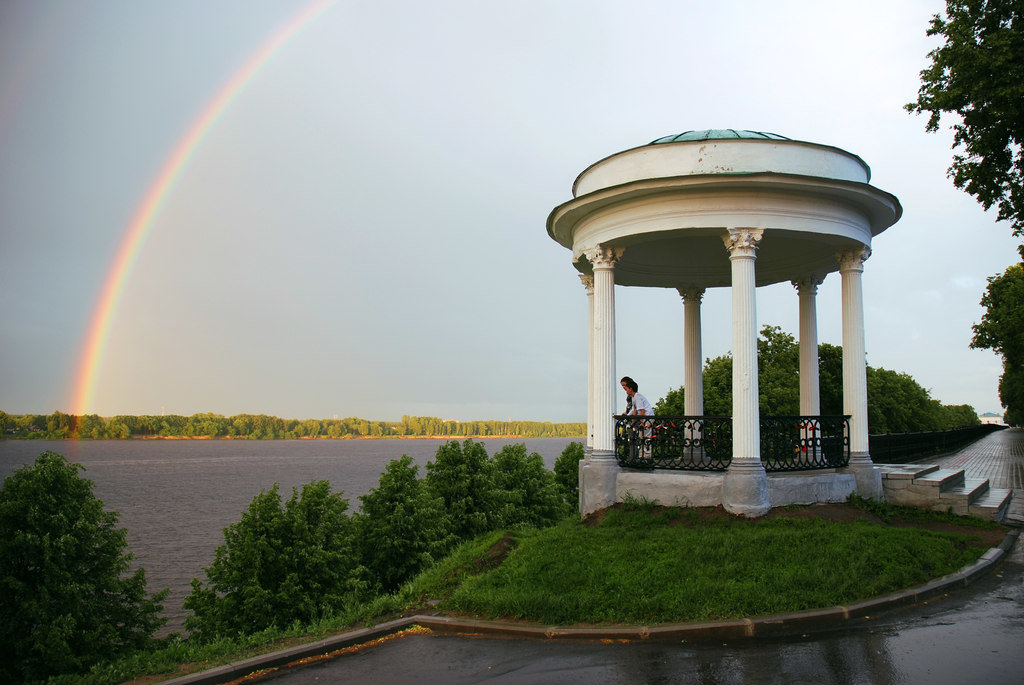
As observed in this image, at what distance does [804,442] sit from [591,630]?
817cm

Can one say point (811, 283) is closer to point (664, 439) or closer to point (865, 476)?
point (865, 476)

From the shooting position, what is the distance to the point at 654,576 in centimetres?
912

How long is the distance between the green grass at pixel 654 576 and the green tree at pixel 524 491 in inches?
249

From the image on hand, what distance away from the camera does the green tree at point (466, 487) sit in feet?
59.2

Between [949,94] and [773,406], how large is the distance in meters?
27.3

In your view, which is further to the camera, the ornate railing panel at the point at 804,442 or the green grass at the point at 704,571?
the ornate railing panel at the point at 804,442

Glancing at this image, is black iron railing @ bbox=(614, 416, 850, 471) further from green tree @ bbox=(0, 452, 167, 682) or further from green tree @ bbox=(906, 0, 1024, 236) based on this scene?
green tree @ bbox=(0, 452, 167, 682)

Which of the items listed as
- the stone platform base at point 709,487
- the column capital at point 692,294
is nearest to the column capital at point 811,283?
Answer: the column capital at point 692,294

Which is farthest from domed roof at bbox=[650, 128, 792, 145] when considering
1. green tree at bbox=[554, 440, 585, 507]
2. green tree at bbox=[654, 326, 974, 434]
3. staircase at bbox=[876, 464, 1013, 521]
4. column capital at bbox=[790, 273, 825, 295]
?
green tree at bbox=[654, 326, 974, 434]

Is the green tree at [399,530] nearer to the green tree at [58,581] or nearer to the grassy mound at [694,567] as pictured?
the grassy mound at [694,567]

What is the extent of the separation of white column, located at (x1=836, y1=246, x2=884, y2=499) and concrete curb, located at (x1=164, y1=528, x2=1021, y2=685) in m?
5.80

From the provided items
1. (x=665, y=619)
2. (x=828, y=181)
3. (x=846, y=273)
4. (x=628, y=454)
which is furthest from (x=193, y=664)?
(x=846, y=273)

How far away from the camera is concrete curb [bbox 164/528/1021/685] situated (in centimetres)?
733

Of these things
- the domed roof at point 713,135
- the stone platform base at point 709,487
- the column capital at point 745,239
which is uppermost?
the domed roof at point 713,135
